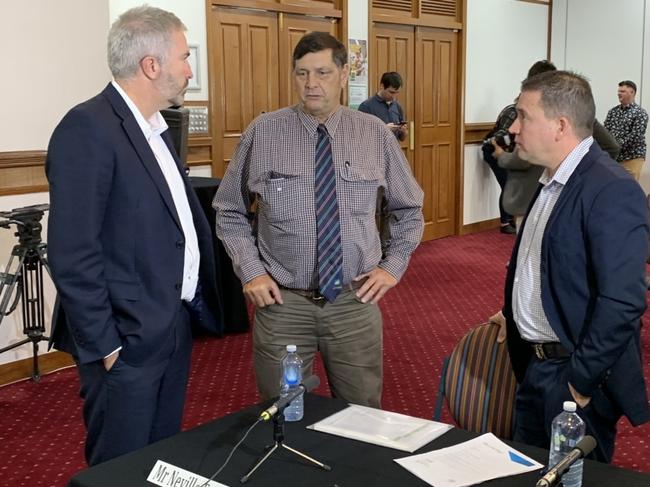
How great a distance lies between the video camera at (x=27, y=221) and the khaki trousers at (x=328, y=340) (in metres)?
1.76

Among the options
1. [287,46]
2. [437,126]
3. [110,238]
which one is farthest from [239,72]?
[110,238]

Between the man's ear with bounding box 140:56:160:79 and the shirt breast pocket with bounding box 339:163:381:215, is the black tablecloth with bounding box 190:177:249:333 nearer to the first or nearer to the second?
the shirt breast pocket with bounding box 339:163:381:215

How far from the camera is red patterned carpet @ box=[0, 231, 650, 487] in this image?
349cm

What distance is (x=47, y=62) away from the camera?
440cm

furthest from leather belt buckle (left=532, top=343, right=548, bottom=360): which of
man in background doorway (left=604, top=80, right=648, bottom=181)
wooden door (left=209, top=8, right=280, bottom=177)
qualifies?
man in background doorway (left=604, top=80, right=648, bottom=181)

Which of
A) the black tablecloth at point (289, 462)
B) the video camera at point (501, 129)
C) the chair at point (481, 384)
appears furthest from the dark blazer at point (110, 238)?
the video camera at point (501, 129)

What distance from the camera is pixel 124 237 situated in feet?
6.98

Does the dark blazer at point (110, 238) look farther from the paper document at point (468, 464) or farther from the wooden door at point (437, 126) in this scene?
Result: the wooden door at point (437, 126)

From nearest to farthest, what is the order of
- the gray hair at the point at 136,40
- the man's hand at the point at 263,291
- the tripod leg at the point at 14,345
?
the gray hair at the point at 136,40, the man's hand at the point at 263,291, the tripod leg at the point at 14,345

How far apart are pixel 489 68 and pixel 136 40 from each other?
309 inches

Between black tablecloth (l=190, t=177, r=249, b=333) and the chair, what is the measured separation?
262 cm

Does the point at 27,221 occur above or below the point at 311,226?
below

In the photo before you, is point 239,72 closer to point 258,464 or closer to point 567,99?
point 567,99

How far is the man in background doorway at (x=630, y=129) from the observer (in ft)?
29.9
